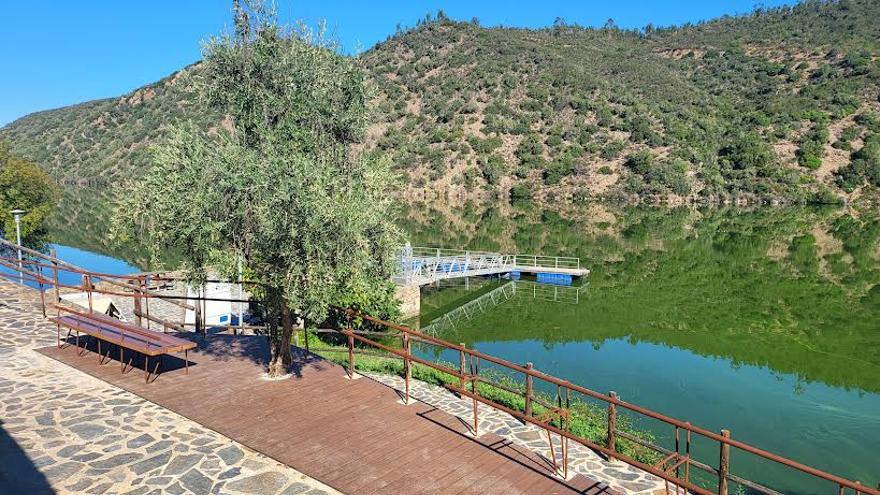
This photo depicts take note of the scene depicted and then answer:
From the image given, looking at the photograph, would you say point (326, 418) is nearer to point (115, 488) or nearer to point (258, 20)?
point (115, 488)

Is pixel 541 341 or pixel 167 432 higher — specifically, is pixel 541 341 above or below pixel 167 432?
below

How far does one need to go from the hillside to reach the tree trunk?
162 ft

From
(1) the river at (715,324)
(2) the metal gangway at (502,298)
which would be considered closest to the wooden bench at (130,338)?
(1) the river at (715,324)

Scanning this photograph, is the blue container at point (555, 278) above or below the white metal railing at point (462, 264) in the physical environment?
below

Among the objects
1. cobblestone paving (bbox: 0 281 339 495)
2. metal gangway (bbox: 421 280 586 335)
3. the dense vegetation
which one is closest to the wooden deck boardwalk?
cobblestone paving (bbox: 0 281 339 495)

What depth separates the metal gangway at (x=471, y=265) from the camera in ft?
93.4

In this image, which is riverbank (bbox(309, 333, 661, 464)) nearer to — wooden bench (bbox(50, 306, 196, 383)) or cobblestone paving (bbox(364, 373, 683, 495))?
cobblestone paving (bbox(364, 373, 683, 495))

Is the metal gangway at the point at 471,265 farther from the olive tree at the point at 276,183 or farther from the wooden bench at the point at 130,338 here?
the olive tree at the point at 276,183

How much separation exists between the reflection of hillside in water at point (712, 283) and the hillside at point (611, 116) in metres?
11.2

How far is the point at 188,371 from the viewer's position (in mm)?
10469

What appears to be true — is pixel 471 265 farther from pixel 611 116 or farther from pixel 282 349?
pixel 611 116

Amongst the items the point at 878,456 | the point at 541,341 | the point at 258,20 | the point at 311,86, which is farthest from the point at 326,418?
the point at 541,341

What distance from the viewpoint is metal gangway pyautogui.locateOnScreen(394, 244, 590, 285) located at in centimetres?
2848

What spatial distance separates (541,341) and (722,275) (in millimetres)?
18316
